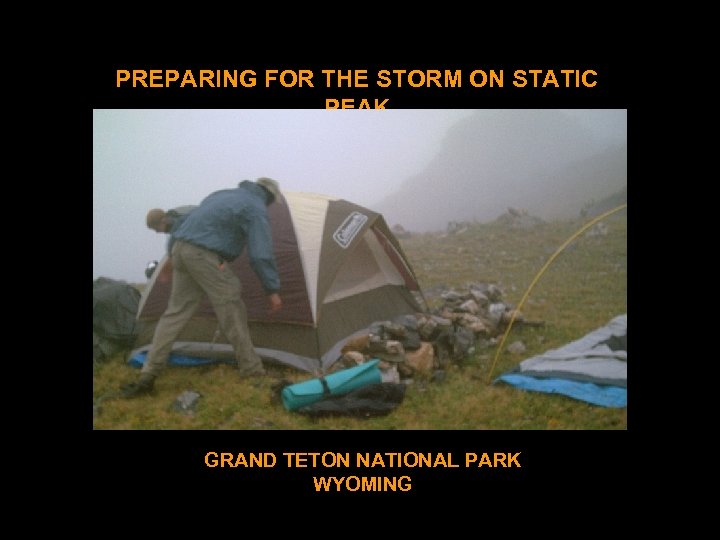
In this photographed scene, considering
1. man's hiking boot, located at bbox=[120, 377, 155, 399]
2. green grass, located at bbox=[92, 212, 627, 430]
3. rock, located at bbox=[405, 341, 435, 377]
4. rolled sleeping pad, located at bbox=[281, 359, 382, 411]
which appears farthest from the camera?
rock, located at bbox=[405, 341, 435, 377]

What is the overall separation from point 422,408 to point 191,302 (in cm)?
250

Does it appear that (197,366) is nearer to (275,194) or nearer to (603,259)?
(275,194)

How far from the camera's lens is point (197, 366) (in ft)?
18.4

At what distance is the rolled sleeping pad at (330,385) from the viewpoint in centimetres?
Result: 433

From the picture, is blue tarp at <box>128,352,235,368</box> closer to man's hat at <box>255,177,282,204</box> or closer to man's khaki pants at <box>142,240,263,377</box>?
man's khaki pants at <box>142,240,263,377</box>

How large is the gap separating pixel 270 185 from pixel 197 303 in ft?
4.82

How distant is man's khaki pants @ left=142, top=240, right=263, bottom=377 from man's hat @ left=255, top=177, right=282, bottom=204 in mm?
952

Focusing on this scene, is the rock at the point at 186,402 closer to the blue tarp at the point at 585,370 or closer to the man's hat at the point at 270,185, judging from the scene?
the man's hat at the point at 270,185

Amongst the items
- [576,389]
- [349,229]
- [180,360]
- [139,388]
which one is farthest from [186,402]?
[576,389]

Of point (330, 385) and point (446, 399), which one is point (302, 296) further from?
point (446, 399)

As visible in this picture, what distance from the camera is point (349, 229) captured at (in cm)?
596

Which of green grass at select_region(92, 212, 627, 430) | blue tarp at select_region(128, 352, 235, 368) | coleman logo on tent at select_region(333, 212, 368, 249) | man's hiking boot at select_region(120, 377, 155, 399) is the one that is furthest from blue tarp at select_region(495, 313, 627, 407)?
man's hiking boot at select_region(120, 377, 155, 399)

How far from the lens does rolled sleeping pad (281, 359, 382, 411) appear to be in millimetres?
4332

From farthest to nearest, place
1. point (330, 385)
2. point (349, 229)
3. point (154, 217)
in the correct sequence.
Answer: point (349, 229) → point (154, 217) → point (330, 385)
